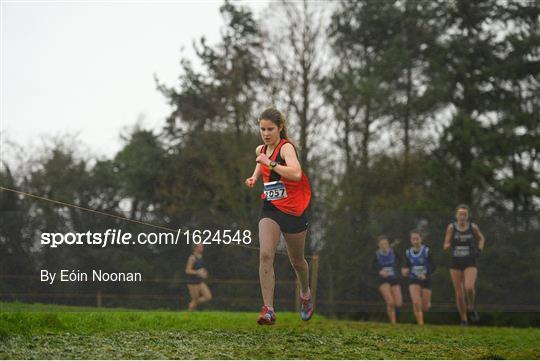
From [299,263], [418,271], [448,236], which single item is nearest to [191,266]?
[418,271]

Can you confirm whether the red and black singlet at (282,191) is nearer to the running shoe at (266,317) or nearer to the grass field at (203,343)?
the running shoe at (266,317)

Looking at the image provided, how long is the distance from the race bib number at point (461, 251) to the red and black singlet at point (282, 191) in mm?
7145

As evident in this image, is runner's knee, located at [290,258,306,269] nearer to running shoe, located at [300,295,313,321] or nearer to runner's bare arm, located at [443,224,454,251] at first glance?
running shoe, located at [300,295,313,321]

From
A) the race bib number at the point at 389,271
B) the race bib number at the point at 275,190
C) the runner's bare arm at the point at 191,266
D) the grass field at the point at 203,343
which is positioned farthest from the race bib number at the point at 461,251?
the race bib number at the point at 275,190

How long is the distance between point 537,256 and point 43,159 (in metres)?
20.3

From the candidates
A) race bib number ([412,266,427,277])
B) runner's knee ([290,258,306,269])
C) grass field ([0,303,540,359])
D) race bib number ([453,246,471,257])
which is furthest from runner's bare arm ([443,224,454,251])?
runner's knee ([290,258,306,269])

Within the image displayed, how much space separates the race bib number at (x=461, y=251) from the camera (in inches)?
569

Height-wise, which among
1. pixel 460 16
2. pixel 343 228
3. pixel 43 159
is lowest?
pixel 343 228

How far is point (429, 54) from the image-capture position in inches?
1264

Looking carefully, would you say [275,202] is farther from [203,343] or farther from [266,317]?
[203,343]

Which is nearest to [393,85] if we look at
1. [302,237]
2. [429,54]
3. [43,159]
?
[429,54]

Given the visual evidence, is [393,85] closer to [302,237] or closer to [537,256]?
[537,256]

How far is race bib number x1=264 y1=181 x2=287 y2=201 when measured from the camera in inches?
311

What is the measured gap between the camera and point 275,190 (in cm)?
791
